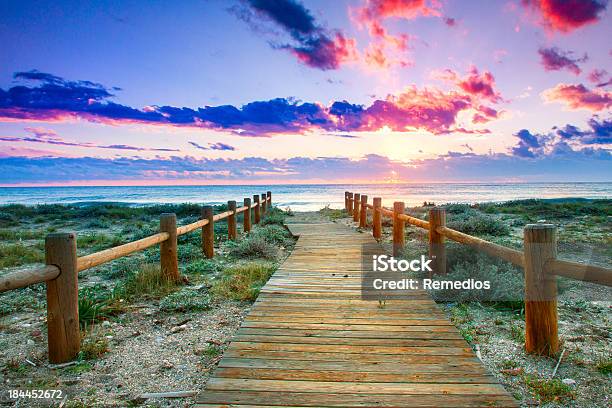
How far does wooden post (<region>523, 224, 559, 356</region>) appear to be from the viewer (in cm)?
328

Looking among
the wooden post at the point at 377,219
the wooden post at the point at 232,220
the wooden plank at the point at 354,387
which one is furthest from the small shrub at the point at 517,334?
the wooden post at the point at 232,220

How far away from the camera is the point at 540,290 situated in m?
3.32

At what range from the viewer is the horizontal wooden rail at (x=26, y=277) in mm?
2834

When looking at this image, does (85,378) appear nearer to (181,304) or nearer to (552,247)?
(181,304)

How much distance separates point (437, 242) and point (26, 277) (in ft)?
18.5

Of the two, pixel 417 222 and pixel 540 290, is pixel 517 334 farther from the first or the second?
pixel 417 222

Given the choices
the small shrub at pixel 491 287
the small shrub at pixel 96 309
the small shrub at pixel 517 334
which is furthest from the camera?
the small shrub at pixel 491 287

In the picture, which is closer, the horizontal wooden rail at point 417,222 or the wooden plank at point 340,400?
the wooden plank at point 340,400

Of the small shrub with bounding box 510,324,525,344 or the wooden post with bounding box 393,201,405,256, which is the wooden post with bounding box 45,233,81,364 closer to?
the small shrub with bounding box 510,324,525,344

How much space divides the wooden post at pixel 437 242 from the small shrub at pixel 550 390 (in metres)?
3.26

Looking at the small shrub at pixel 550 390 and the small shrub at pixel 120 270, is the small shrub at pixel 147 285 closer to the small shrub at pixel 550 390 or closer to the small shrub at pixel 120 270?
the small shrub at pixel 120 270

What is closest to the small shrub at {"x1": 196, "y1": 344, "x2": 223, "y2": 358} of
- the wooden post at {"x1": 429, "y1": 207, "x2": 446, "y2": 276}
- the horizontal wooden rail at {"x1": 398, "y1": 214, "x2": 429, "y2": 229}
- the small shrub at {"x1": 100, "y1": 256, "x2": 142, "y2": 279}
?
the small shrub at {"x1": 100, "y1": 256, "x2": 142, "y2": 279}

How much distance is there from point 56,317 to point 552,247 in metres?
4.68

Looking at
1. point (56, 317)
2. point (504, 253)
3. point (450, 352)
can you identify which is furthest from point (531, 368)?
point (56, 317)
